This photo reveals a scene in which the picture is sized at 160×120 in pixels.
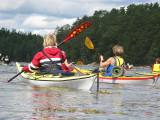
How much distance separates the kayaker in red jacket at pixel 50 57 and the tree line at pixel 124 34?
194 ft

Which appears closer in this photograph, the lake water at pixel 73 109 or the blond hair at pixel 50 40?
the lake water at pixel 73 109

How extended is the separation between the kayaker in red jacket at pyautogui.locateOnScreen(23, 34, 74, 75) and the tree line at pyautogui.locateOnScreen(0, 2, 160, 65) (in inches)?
2327

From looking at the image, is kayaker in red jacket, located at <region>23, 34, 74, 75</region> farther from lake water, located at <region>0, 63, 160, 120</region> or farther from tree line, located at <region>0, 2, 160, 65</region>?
tree line, located at <region>0, 2, 160, 65</region>

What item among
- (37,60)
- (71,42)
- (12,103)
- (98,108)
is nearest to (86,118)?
(98,108)

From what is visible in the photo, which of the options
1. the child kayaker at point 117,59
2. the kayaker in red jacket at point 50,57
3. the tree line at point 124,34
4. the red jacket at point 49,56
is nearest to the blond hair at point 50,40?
the kayaker in red jacket at point 50,57

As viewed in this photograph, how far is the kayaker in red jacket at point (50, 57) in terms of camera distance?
10.2m

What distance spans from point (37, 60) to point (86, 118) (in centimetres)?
489

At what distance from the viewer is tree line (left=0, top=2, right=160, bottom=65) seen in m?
77.6

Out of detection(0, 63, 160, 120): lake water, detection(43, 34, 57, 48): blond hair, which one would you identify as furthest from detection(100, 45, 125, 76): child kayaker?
detection(0, 63, 160, 120): lake water

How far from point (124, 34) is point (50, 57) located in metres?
77.1

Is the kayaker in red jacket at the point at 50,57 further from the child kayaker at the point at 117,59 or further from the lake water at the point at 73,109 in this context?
the child kayaker at the point at 117,59

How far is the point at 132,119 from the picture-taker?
5.82 m

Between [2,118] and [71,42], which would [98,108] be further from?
[71,42]

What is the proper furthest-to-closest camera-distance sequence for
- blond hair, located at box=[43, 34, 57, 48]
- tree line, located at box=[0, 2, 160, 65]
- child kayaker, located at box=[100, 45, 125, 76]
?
tree line, located at box=[0, 2, 160, 65]
child kayaker, located at box=[100, 45, 125, 76]
blond hair, located at box=[43, 34, 57, 48]
